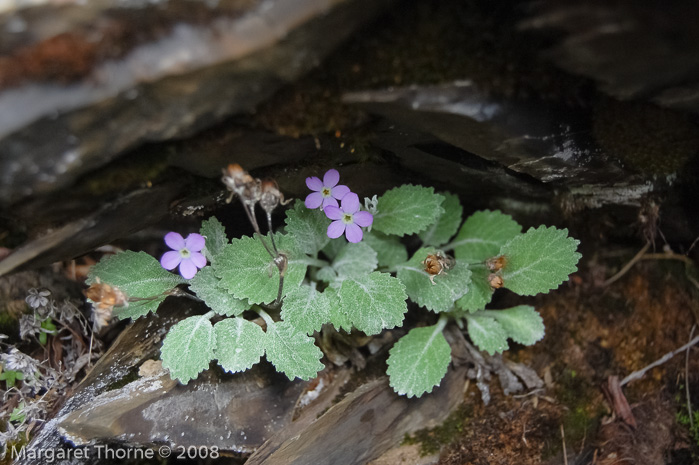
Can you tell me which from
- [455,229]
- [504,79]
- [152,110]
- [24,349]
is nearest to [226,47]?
[152,110]

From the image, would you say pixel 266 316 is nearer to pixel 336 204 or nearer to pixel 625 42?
pixel 336 204

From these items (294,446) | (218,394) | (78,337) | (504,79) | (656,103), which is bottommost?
(294,446)

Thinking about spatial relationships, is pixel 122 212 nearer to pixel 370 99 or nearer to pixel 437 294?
pixel 370 99

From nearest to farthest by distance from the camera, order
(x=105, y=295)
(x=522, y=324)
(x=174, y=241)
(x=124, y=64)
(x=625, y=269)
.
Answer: (x=124, y=64) < (x=105, y=295) < (x=174, y=241) < (x=522, y=324) < (x=625, y=269)

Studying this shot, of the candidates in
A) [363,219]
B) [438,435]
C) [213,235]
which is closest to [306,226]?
[363,219]

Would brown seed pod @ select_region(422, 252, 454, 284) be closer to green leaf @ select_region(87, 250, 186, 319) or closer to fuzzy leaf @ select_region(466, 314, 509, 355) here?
fuzzy leaf @ select_region(466, 314, 509, 355)

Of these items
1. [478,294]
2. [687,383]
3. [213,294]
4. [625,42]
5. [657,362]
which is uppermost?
[625,42]

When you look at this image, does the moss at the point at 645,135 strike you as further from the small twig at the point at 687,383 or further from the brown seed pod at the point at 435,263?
the small twig at the point at 687,383
